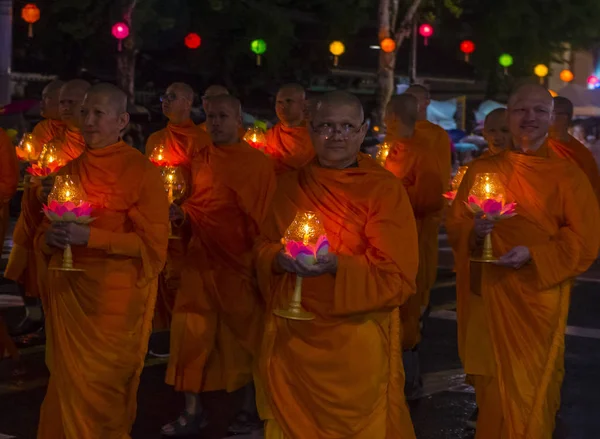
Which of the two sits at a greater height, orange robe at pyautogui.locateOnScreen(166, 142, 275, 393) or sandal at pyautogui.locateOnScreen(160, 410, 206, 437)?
orange robe at pyautogui.locateOnScreen(166, 142, 275, 393)

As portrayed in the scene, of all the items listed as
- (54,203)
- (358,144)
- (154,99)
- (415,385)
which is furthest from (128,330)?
(154,99)

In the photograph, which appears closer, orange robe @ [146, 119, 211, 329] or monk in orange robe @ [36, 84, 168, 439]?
monk in orange robe @ [36, 84, 168, 439]

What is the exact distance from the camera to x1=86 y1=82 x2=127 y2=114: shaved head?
19.8ft

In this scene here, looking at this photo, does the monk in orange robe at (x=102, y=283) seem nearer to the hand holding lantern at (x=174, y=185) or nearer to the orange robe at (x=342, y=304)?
the orange robe at (x=342, y=304)

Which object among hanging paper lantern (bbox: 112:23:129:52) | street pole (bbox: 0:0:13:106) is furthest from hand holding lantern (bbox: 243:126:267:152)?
hanging paper lantern (bbox: 112:23:129:52)

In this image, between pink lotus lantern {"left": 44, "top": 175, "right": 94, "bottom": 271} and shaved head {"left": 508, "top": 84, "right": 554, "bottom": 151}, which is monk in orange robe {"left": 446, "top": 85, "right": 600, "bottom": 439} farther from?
pink lotus lantern {"left": 44, "top": 175, "right": 94, "bottom": 271}

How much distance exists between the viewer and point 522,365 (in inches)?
240

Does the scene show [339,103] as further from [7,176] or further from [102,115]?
[7,176]

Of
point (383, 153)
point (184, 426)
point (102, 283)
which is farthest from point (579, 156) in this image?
point (102, 283)

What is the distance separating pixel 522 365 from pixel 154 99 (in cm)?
2458

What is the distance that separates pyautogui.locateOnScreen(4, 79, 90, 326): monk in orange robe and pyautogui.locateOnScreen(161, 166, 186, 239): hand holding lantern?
1.09m

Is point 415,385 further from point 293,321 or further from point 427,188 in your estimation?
point 293,321

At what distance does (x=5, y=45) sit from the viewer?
59.6ft

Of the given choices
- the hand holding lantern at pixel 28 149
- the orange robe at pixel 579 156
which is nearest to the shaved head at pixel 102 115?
the hand holding lantern at pixel 28 149
